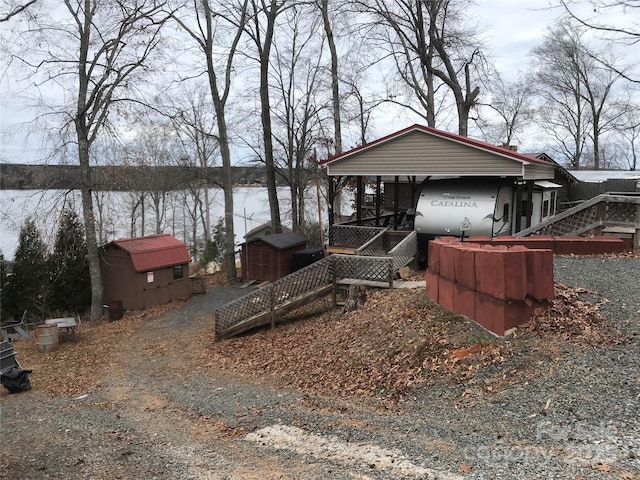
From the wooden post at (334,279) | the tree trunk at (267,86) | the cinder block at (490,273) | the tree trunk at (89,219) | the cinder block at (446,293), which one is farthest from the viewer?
the tree trunk at (267,86)

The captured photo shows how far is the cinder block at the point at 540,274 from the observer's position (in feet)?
20.9

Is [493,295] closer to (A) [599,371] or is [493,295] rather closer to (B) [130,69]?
(A) [599,371]

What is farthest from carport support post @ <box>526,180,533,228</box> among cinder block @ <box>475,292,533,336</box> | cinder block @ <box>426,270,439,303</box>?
cinder block @ <box>475,292,533,336</box>

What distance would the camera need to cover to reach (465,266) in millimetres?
7395

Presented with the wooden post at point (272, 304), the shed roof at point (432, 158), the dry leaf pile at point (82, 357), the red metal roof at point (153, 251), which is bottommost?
the dry leaf pile at point (82, 357)

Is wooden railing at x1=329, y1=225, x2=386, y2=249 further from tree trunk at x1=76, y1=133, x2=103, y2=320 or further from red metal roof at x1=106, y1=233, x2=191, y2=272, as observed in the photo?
tree trunk at x1=76, y1=133, x2=103, y2=320

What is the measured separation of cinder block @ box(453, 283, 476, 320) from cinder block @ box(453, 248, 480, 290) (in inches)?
3.8

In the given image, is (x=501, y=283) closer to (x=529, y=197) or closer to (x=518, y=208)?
(x=529, y=197)

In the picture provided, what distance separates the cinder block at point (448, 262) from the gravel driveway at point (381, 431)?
6.97 feet

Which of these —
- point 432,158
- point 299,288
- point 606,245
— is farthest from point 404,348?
point 432,158

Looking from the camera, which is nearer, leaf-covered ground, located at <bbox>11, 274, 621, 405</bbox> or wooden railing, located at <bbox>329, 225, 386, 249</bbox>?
leaf-covered ground, located at <bbox>11, 274, 621, 405</bbox>

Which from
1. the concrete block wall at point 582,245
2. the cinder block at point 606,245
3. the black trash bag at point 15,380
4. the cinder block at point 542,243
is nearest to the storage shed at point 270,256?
the concrete block wall at point 582,245

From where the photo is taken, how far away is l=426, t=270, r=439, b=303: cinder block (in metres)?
8.89

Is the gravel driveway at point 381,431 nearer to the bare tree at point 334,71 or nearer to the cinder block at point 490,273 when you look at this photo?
the cinder block at point 490,273
